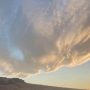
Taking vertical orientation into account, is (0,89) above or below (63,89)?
below

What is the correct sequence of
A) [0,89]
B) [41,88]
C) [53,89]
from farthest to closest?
[53,89] → [41,88] → [0,89]

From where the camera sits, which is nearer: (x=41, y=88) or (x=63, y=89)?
(x=41, y=88)

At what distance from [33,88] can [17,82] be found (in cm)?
112

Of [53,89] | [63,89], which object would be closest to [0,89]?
[53,89]

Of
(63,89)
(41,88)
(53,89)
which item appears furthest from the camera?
(63,89)

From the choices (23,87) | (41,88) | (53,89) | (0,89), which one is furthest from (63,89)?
(0,89)

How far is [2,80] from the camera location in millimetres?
13945

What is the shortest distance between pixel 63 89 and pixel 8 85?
426 centimetres

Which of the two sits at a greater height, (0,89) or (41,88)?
(41,88)

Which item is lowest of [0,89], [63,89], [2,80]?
[0,89]

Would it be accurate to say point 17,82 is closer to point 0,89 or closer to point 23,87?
point 23,87

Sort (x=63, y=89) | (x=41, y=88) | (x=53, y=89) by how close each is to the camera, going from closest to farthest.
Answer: (x=41, y=88)
(x=53, y=89)
(x=63, y=89)

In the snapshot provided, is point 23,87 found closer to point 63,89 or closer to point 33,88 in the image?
point 33,88

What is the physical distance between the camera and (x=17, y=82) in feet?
48.4
